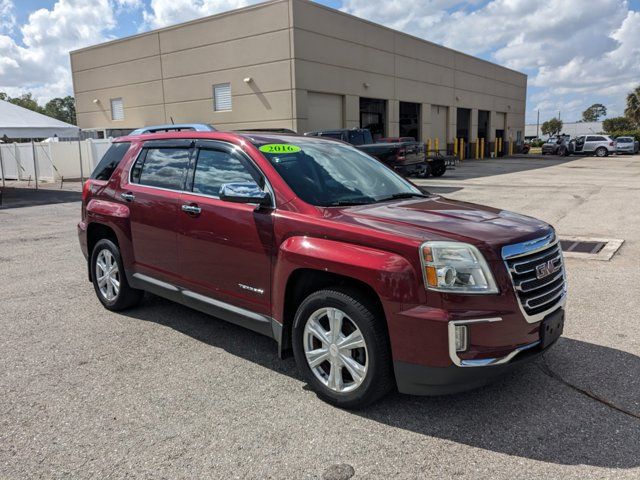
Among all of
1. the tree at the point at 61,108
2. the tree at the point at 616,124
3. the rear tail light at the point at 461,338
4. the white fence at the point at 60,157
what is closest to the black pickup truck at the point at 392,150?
the white fence at the point at 60,157

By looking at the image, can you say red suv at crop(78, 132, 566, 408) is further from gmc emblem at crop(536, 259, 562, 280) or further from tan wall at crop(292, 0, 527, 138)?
tan wall at crop(292, 0, 527, 138)

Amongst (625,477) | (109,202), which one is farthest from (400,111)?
(625,477)

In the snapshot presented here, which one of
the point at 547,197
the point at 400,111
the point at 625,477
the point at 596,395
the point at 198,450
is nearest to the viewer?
the point at 625,477

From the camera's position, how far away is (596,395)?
3.61 meters

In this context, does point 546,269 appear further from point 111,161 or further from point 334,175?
point 111,161

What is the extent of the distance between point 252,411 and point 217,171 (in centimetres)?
191

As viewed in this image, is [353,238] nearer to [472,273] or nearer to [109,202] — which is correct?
[472,273]

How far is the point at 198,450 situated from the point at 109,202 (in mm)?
3095

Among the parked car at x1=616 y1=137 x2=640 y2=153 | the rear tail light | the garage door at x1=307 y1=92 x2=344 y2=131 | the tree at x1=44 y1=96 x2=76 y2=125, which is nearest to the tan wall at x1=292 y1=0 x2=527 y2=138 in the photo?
the garage door at x1=307 y1=92 x2=344 y2=131

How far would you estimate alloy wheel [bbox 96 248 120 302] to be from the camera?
540 cm

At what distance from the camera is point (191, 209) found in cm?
435

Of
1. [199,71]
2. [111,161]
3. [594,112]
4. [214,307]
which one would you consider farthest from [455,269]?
[594,112]

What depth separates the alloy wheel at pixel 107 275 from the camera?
17.7ft

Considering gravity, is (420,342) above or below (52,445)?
above
